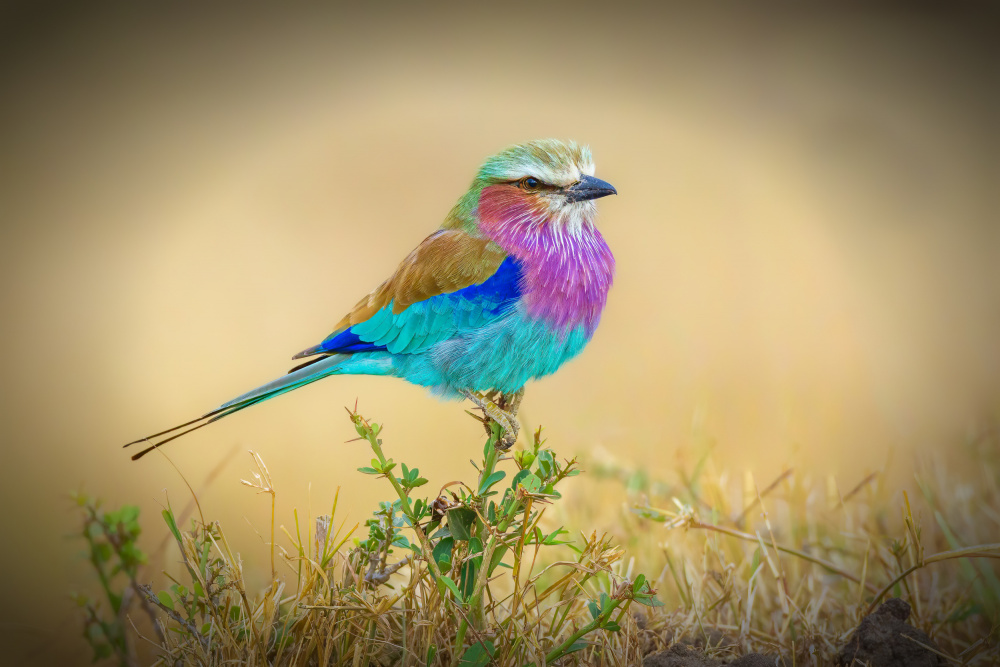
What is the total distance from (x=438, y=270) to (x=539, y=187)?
389 mm

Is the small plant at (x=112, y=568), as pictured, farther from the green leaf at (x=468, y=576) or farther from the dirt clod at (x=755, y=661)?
the dirt clod at (x=755, y=661)

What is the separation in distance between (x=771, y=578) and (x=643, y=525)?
47cm

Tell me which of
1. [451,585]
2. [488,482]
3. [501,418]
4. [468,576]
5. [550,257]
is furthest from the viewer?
[550,257]

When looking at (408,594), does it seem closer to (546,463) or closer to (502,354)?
(546,463)

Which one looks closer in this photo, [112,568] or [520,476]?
[520,476]

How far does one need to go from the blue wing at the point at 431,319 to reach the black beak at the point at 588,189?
259 mm

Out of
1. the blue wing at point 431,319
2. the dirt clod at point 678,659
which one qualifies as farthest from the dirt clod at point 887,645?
the blue wing at point 431,319

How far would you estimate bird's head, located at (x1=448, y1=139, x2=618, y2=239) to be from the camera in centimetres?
239

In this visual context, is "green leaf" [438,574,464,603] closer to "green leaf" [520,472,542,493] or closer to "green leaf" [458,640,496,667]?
"green leaf" [458,640,496,667]

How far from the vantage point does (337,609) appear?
2.00 meters

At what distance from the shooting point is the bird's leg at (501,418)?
7.39 feet

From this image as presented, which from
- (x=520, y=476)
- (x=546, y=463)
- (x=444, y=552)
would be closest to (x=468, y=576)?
(x=444, y=552)

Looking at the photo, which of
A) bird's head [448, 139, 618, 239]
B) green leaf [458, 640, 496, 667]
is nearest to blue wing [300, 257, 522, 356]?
bird's head [448, 139, 618, 239]

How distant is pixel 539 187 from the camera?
2436 mm
